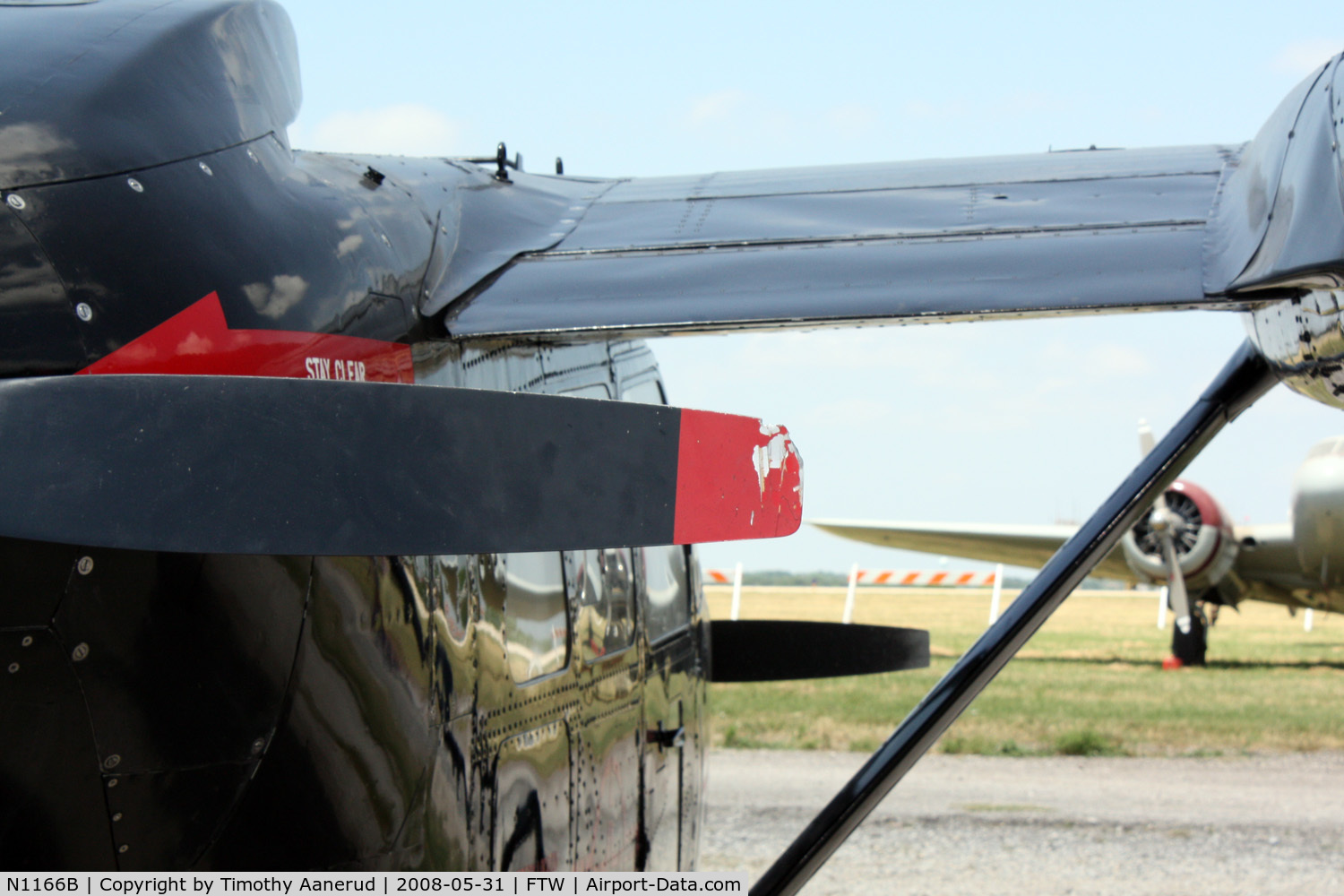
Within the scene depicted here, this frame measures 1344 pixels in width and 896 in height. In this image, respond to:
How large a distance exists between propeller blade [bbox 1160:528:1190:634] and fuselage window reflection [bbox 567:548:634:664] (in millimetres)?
18184

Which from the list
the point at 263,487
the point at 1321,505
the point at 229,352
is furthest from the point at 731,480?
the point at 1321,505

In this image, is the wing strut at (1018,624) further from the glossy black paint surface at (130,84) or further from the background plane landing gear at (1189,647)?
the background plane landing gear at (1189,647)

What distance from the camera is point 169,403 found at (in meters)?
1.46

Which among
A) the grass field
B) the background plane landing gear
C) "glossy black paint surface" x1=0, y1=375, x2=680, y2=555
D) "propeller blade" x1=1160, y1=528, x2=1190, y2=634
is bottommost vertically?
the grass field

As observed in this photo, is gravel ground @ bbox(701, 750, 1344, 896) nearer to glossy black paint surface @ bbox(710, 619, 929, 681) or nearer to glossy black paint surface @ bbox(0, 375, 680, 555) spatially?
glossy black paint surface @ bbox(710, 619, 929, 681)

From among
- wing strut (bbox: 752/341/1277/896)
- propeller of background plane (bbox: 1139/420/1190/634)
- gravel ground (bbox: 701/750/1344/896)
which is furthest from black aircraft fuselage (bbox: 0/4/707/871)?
propeller of background plane (bbox: 1139/420/1190/634)

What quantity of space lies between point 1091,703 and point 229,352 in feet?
48.8

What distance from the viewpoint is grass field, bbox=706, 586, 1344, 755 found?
41.4 ft

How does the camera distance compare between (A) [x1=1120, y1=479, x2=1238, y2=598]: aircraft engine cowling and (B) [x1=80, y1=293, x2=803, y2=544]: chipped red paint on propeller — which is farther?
(A) [x1=1120, y1=479, x2=1238, y2=598]: aircraft engine cowling

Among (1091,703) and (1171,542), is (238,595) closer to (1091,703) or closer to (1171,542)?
(1091,703)

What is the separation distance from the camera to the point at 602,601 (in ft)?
11.5

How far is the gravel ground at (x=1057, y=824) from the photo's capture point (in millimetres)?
7621

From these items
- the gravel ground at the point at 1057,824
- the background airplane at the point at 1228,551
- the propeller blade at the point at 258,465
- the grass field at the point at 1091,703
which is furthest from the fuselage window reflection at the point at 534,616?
the background airplane at the point at 1228,551

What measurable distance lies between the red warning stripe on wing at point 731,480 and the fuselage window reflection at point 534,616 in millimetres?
1061
